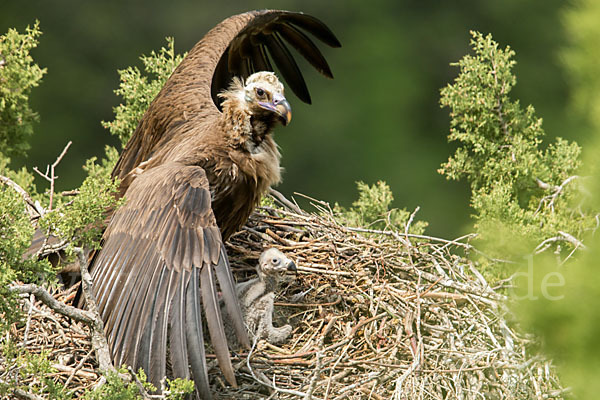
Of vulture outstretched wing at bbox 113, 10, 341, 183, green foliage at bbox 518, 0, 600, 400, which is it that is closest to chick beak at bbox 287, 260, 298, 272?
vulture outstretched wing at bbox 113, 10, 341, 183

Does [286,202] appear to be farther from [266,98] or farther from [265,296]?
[265,296]

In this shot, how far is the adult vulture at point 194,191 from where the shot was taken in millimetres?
2400

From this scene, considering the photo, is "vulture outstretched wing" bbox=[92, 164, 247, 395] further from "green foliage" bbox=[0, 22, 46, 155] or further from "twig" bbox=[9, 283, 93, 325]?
"green foliage" bbox=[0, 22, 46, 155]

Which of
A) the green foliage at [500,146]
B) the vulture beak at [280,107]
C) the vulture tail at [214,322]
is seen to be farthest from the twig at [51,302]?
the green foliage at [500,146]

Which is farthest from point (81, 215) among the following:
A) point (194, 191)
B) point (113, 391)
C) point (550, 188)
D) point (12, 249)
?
point (550, 188)

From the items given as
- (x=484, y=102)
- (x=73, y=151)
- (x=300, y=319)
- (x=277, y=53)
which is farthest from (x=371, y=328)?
(x=73, y=151)

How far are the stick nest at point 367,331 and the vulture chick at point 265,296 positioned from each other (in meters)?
0.06

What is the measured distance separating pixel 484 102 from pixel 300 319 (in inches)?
58.0

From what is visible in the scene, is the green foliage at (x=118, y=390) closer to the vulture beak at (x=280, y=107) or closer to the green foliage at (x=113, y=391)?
the green foliage at (x=113, y=391)

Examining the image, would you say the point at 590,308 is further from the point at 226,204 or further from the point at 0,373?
the point at 226,204

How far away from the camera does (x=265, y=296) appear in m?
3.11

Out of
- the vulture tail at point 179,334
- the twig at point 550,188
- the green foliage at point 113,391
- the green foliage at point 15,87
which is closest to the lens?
the green foliage at point 113,391

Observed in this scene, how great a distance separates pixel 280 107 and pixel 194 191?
2.38 feet

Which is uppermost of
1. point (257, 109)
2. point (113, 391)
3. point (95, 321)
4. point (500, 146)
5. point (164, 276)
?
point (500, 146)
